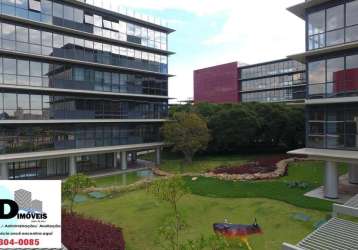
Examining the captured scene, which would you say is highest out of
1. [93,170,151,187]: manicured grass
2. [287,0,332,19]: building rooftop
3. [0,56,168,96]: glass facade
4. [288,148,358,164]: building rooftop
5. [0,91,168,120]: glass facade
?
[287,0,332,19]: building rooftop

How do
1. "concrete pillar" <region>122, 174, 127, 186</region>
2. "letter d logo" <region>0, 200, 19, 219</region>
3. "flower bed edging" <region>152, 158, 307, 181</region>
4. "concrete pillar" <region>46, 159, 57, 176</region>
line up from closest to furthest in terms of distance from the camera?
"letter d logo" <region>0, 200, 19, 219</region>
"flower bed edging" <region>152, 158, 307, 181</region>
"concrete pillar" <region>122, 174, 127, 186</region>
"concrete pillar" <region>46, 159, 57, 176</region>

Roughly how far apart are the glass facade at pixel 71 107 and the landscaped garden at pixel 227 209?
11.6 metres

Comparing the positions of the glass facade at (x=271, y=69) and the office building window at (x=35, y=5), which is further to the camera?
the glass facade at (x=271, y=69)

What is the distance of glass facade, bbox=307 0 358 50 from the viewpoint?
20562 mm

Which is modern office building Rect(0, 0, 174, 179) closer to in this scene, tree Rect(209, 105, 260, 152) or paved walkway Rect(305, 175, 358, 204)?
tree Rect(209, 105, 260, 152)

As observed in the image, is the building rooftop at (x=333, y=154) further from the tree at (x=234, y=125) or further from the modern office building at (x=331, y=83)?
the tree at (x=234, y=125)

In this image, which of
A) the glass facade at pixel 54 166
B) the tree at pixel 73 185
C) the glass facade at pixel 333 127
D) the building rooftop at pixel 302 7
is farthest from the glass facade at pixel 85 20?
the glass facade at pixel 333 127

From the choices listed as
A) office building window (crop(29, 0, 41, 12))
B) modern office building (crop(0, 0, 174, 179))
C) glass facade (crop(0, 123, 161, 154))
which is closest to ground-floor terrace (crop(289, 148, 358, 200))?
glass facade (crop(0, 123, 161, 154))

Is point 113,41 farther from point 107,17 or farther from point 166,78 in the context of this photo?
point 166,78

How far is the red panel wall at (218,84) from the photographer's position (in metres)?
80.3

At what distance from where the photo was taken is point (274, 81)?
238 feet

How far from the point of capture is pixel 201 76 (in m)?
86.5

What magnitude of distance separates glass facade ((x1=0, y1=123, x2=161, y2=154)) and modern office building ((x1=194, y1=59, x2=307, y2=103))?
115 ft

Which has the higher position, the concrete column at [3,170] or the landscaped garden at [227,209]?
the concrete column at [3,170]
